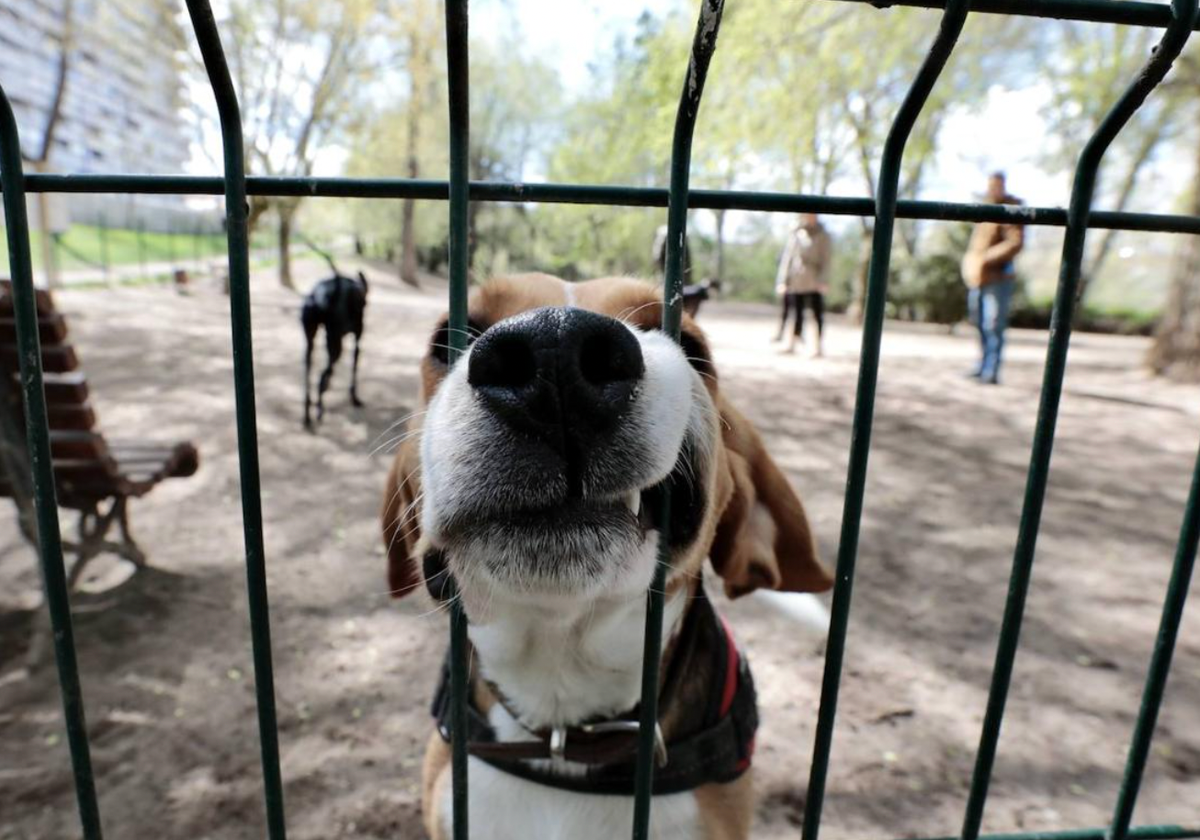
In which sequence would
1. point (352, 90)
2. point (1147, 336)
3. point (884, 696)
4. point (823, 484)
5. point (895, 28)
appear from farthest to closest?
point (1147, 336) → point (352, 90) → point (895, 28) → point (823, 484) → point (884, 696)

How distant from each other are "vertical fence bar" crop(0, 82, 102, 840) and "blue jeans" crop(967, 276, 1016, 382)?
977 centimetres

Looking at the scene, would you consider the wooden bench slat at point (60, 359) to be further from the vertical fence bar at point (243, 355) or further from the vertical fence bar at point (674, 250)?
the vertical fence bar at point (674, 250)

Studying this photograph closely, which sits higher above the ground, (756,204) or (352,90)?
(352,90)

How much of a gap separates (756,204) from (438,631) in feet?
10.2

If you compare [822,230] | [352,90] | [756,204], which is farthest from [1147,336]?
[756,204]

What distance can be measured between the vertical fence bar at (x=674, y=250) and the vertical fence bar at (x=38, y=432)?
2.44 ft

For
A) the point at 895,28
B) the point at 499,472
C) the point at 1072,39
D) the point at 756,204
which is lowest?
the point at 499,472

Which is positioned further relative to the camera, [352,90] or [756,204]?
[352,90]

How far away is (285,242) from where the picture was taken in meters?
21.6

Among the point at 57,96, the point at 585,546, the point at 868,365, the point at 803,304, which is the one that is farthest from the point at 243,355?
the point at 57,96

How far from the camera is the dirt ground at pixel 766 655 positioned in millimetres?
2625

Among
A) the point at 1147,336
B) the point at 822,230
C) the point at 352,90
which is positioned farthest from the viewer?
the point at 1147,336

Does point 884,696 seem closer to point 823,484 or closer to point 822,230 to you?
point 823,484

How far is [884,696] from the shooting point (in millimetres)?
3227
